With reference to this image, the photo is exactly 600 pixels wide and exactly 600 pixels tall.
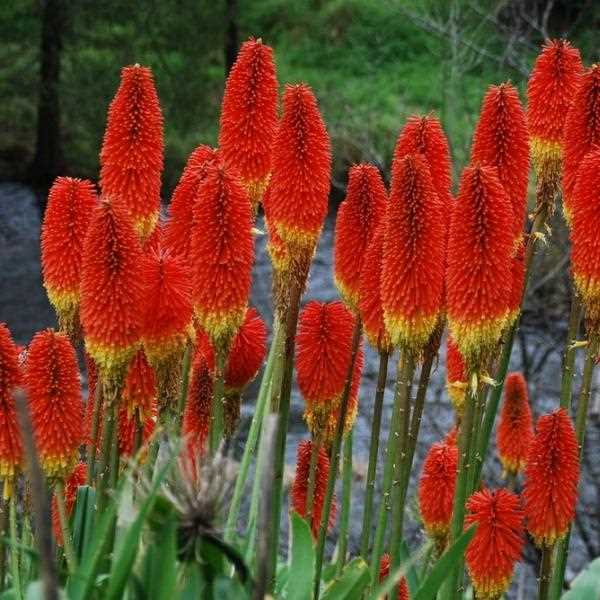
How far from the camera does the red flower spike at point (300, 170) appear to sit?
3.18 metres

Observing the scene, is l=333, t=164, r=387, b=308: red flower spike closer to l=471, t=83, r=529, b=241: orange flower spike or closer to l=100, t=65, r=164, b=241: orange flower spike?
l=471, t=83, r=529, b=241: orange flower spike

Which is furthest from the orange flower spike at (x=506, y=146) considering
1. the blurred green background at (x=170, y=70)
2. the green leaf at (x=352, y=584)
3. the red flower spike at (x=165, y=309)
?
the blurred green background at (x=170, y=70)

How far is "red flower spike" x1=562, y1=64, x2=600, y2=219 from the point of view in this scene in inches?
133

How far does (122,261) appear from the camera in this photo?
2.85 m

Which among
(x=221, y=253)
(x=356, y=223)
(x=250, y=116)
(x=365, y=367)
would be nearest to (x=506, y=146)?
(x=356, y=223)

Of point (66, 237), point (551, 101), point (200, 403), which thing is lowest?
point (200, 403)

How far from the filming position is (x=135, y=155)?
3.34 meters

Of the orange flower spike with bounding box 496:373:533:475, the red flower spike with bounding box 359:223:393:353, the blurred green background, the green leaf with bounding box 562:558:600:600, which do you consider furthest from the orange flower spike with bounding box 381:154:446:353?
the blurred green background

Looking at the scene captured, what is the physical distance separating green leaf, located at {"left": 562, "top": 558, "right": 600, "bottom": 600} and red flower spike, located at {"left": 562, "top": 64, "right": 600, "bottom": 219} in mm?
1038

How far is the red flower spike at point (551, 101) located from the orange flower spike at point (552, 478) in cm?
79

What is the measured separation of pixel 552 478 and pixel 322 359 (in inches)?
26.5

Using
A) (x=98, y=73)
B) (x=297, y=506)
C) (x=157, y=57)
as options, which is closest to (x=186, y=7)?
(x=157, y=57)

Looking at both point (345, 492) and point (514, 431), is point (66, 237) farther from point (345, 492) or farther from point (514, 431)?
point (514, 431)

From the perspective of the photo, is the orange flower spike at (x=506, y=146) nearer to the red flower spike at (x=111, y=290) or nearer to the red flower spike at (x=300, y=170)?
the red flower spike at (x=300, y=170)
